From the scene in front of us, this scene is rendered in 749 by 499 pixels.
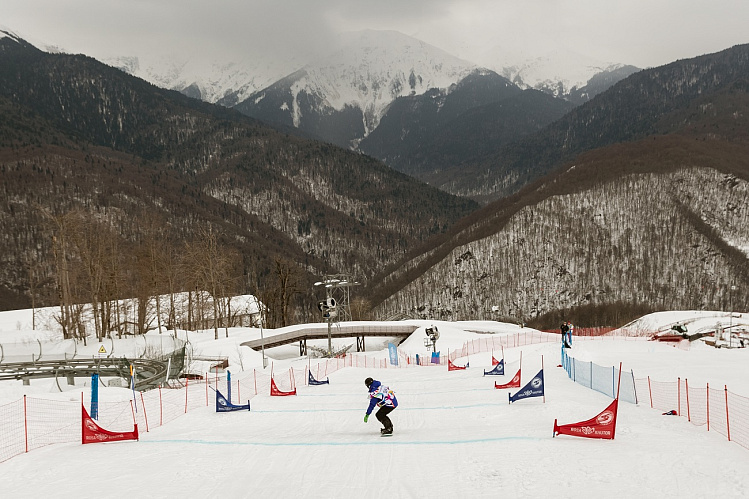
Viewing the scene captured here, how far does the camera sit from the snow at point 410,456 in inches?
458

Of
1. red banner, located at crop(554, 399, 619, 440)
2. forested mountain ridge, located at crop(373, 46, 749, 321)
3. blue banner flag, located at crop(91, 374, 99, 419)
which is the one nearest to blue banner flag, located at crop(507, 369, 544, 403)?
red banner, located at crop(554, 399, 619, 440)

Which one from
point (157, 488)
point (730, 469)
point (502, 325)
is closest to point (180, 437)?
point (157, 488)

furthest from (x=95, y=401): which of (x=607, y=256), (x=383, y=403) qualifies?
(x=607, y=256)

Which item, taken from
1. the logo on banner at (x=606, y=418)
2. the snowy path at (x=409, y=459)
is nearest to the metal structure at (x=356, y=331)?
the snowy path at (x=409, y=459)

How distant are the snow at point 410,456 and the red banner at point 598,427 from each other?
265mm

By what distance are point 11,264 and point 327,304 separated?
187 metres

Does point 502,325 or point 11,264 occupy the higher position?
point 11,264

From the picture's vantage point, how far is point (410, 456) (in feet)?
46.8

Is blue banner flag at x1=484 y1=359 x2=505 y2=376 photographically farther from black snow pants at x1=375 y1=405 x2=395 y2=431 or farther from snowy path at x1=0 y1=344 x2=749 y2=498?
black snow pants at x1=375 y1=405 x2=395 y2=431

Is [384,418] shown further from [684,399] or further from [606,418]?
[684,399]

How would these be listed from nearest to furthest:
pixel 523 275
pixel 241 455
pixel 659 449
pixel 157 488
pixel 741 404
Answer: pixel 157 488
pixel 659 449
pixel 241 455
pixel 741 404
pixel 523 275

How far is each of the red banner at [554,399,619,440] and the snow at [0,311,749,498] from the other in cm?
27

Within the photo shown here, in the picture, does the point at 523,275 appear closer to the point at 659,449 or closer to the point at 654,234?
the point at 654,234

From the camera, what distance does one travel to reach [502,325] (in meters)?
84.4
